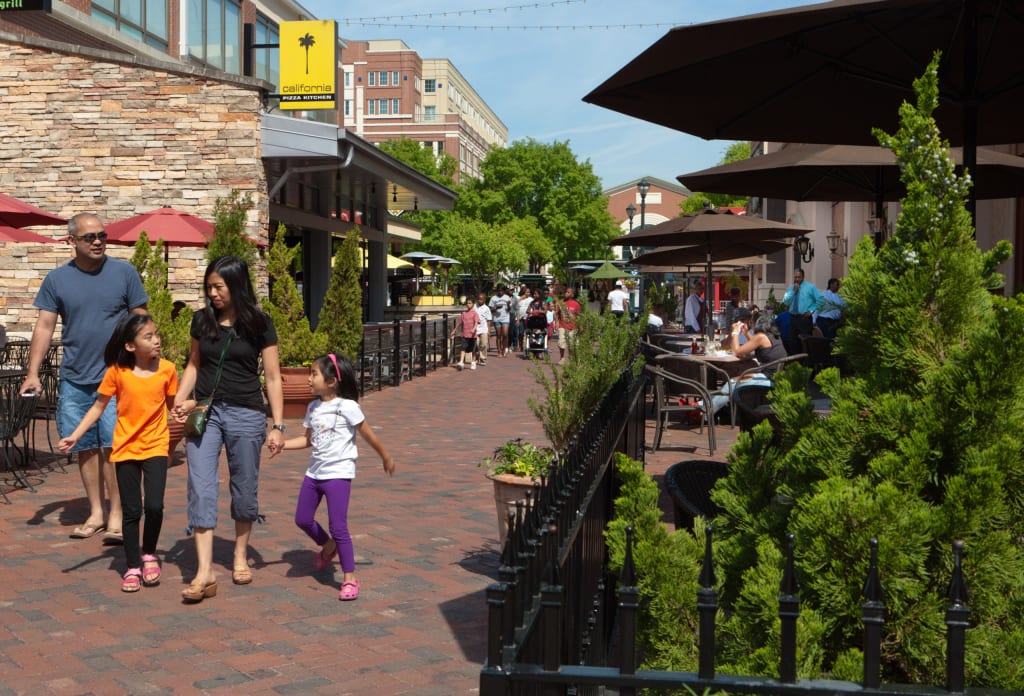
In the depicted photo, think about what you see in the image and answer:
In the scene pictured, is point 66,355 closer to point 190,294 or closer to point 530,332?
point 190,294

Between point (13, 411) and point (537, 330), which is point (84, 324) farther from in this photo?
point (537, 330)

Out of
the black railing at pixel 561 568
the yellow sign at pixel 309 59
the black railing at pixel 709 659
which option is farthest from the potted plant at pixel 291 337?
the black railing at pixel 709 659

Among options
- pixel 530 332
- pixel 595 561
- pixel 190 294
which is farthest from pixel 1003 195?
pixel 530 332

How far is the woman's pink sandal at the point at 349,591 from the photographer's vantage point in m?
5.48

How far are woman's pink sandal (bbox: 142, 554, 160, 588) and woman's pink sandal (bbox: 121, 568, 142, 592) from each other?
34mm

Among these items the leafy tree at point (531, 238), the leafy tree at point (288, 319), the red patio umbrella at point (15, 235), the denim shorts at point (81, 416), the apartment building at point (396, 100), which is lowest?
the denim shorts at point (81, 416)

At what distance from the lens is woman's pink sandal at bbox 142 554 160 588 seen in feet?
18.7

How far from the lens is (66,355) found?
6.67m

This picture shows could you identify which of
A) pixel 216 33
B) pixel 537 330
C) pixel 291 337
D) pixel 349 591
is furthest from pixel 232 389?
pixel 216 33

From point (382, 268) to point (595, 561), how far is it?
1169 inches

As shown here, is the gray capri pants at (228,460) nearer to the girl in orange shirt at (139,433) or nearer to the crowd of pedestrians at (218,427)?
the crowd of pedestrians at (218,427)

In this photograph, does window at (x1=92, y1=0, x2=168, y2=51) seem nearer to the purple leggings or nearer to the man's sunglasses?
the man's sunglasses

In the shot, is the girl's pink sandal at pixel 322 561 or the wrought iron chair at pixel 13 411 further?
the wrought iron chair at pixel 13 411

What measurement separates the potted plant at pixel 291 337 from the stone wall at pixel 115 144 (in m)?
3.69
